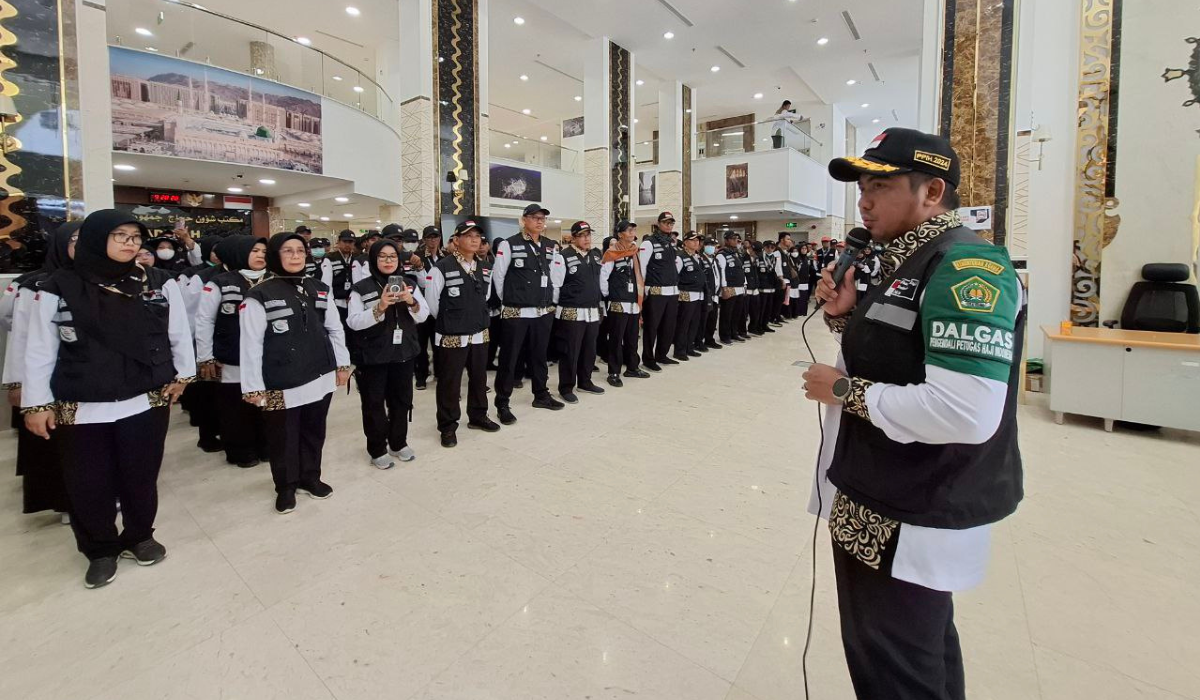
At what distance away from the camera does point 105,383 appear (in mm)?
2121

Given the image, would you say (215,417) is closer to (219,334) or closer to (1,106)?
(219,334)

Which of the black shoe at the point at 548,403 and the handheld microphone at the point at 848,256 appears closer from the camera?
the handheld microphone at the point at 848,256

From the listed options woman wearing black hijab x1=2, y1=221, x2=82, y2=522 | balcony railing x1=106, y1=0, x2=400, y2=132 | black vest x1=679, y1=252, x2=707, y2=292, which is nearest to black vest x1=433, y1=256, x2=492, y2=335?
woman wearing black hijab x1=2, y1=221, x2=82, y2=522

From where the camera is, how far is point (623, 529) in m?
2.58

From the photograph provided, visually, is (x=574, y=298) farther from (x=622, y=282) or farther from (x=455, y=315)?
(x=455, y=315)

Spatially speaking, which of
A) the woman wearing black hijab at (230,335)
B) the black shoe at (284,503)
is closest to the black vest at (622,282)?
the woman wearing black hijab at (230,335)

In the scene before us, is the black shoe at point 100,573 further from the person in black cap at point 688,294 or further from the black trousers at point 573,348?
the person in black cap at point 688,294

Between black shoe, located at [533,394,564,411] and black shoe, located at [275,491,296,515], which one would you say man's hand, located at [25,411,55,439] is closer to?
black shoe, located at [275,491,296,515]

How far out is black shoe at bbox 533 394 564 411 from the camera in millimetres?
4691

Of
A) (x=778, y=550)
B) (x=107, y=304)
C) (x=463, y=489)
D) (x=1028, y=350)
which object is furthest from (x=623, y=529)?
(x=1028, y=350)

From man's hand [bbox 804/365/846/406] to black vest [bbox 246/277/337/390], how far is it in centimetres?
255

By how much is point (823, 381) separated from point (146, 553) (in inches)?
114

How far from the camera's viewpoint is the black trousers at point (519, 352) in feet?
14.2

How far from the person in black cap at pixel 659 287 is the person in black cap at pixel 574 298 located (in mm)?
1251
